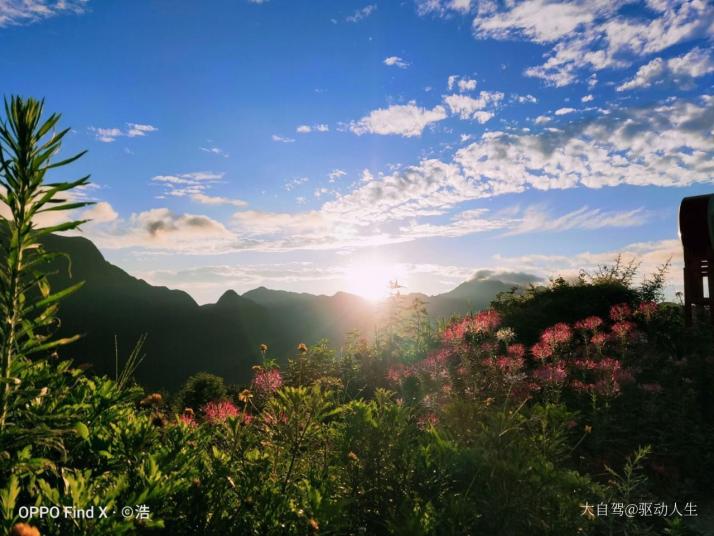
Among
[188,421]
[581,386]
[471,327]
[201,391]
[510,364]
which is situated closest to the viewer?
[188,421]

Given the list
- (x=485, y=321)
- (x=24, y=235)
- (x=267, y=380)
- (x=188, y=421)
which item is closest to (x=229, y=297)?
(x=485, y=321)

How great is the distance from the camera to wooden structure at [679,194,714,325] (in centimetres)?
1021

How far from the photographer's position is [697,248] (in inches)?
416

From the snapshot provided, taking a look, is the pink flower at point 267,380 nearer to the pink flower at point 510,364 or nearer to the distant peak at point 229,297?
the pink flower at point 510,364

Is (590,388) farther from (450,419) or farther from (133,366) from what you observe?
(133,366)

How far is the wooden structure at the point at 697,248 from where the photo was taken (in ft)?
33.5

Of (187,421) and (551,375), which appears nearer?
(187,421)

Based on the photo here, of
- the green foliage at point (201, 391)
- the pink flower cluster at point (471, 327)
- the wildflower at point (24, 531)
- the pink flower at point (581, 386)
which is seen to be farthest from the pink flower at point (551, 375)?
the wildflower at point (24, 531)

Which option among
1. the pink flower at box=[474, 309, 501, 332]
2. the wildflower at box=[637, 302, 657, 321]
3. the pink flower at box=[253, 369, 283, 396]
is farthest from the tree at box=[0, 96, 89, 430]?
the wildflower at box=[637, 302, 657, 321]

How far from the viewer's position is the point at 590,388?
6.23m

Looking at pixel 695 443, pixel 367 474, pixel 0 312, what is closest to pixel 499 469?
pixel 367 474

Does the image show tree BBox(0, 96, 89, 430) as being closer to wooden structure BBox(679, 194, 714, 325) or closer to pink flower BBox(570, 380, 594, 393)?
pink flower BBox(570, 380, 594, 393)

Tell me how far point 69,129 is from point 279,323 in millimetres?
101081

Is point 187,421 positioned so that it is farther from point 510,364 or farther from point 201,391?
point 201,391
